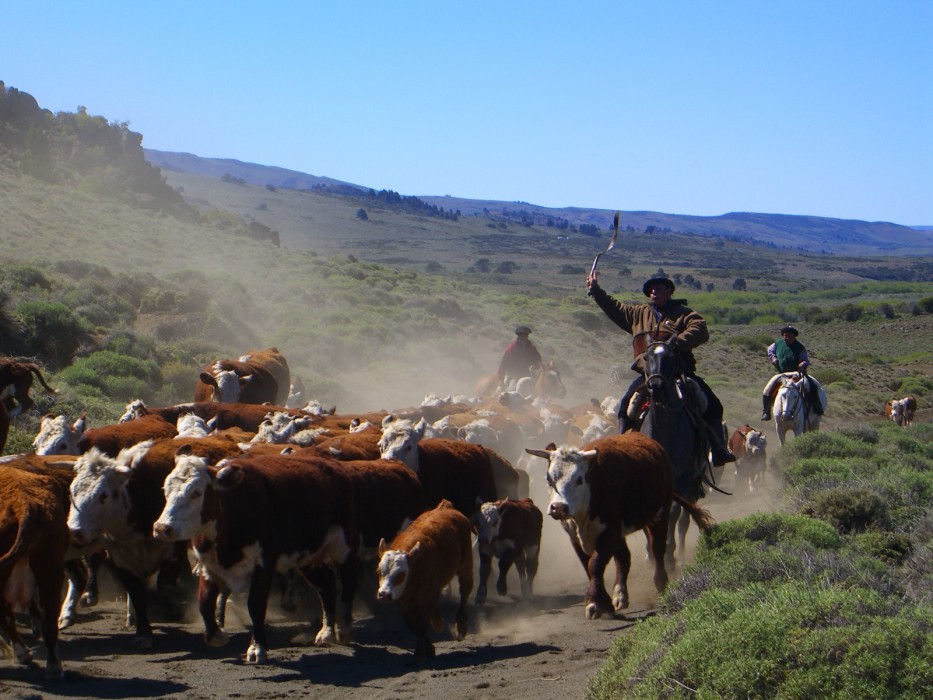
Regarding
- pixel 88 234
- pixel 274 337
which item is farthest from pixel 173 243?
pixel 274 337

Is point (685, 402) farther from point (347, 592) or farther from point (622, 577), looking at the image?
point (347, 592)

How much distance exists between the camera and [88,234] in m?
47.9

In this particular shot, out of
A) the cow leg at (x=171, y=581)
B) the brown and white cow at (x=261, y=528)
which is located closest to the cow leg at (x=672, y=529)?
the brown and white cow at (x=261, y=528)

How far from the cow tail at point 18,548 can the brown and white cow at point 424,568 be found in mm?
2590

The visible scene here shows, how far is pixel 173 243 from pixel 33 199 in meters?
7.01

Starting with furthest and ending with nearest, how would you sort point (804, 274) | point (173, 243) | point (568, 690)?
point (804, 274) < point (173, 243) < point (568, 690)

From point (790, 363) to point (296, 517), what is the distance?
586 inches

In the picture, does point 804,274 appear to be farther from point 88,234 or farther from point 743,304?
point 88,234

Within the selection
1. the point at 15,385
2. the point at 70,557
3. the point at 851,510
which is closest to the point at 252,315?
the point at 15,385

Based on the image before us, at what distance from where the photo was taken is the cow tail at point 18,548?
7.61 meters

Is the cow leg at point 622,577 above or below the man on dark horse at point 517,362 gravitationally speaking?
below

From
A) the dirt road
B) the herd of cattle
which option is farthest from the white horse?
the dirt road

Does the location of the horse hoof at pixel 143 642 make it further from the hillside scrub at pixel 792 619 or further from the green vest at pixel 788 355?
the green vest at pixel 788 355

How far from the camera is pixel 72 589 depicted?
394 inches
